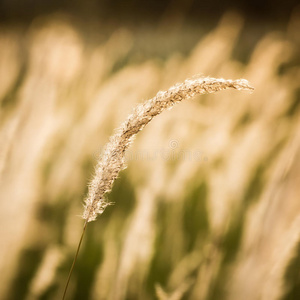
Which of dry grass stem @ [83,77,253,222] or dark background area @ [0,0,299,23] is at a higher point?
dark background area @ [0,0,299,23]

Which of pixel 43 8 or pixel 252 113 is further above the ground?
pixel 43 8

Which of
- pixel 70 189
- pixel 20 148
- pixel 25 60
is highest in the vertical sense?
pixel 25 60

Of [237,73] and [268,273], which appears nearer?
[268,273]

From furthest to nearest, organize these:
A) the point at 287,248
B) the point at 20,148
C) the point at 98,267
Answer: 1. the point at 20,148
2. the point at 98,267
3. the point at 287,248

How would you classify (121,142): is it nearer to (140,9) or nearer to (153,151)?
(153,151)

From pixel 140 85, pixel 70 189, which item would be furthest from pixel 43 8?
pixel 70 189

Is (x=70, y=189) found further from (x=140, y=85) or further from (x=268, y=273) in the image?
(x=268, y=273)

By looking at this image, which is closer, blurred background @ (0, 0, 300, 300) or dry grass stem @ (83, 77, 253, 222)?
dry grass stem @ (83, 77, 253, 222)

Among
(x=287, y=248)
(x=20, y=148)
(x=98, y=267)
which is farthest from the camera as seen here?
(x=20, y=148)

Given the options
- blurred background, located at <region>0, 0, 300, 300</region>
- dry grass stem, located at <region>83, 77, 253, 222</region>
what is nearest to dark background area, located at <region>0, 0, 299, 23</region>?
blurred background, located at <region>0, 0, 300, 300</region>

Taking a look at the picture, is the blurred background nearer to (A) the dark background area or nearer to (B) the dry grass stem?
(A) the dark background area
